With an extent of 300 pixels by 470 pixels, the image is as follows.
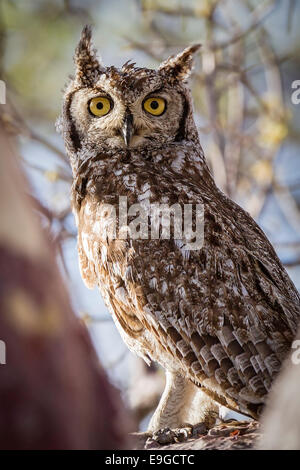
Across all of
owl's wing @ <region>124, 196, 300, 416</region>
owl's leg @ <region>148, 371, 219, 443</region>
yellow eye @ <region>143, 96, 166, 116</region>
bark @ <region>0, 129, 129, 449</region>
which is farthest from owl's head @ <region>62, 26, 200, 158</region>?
bark @ <region>0, 129, 129, 449</region>

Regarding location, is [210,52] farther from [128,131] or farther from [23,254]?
[23,254]

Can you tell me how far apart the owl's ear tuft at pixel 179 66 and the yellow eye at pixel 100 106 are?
0.43m

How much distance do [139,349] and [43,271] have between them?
190cm

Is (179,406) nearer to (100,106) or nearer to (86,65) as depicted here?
(100,106)

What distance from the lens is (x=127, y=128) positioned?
321 centimetres

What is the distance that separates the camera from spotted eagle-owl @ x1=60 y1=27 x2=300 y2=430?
2598 millimetres

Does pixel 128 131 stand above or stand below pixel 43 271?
above

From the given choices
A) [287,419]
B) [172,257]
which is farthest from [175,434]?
[287,419]

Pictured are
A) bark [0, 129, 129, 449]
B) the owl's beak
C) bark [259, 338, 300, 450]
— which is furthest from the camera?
the owl's beak

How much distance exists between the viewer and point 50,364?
45.8 inches

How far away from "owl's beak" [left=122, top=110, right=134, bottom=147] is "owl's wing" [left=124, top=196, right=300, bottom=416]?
671 millimetres

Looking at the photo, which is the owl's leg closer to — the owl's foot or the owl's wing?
the owl's foot

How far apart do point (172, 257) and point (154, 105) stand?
41.7 inches
